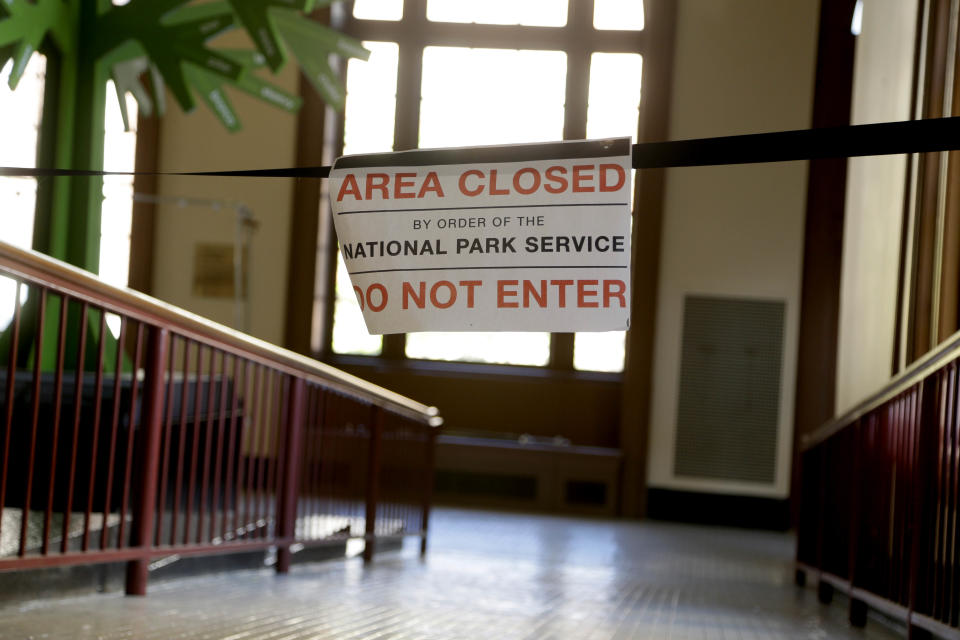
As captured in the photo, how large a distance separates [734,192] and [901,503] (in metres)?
5.97

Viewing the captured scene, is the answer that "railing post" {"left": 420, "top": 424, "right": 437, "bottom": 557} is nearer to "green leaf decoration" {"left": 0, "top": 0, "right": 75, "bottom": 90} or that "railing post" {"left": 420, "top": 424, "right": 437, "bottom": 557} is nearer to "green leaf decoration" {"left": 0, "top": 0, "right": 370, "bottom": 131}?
"green leaf decoration" {"left": 0, "top": 0, "right": 370, "bottom": 131}

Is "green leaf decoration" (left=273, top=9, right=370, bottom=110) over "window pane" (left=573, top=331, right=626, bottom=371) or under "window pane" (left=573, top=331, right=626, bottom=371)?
over

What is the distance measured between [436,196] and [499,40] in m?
8.34

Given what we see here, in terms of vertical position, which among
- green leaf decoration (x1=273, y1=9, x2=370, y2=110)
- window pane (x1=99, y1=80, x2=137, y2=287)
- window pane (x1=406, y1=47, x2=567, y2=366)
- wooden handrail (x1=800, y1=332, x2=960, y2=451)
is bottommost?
wooden handrail (x1=800, y1=332, x2=960, y2=451)

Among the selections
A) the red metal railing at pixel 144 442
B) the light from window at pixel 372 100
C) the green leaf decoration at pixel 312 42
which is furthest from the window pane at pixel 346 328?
the green leaf decoration at pixel 312 42

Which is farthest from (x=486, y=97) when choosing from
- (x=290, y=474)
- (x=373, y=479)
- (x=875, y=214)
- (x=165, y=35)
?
(x=290, y=474)

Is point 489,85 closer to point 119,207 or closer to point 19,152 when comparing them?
point 119,207

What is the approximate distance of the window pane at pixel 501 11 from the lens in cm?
1027

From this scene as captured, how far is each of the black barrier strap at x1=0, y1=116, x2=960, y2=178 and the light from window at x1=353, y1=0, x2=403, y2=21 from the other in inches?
340

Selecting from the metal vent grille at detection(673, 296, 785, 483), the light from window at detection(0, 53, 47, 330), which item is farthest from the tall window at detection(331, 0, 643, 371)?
the light from window at detection(0, 53, 47, 330)

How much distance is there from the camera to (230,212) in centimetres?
1004

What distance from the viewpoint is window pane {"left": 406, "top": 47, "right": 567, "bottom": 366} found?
33.8 feet

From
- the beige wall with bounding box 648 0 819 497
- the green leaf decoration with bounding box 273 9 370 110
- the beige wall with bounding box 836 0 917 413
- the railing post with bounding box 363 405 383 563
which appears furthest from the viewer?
the beige wall with bounding box 648 0 819 497

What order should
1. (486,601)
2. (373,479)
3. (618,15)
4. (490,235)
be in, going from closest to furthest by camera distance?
(490,235)
(486,601)
(373,479)
(618,15)
